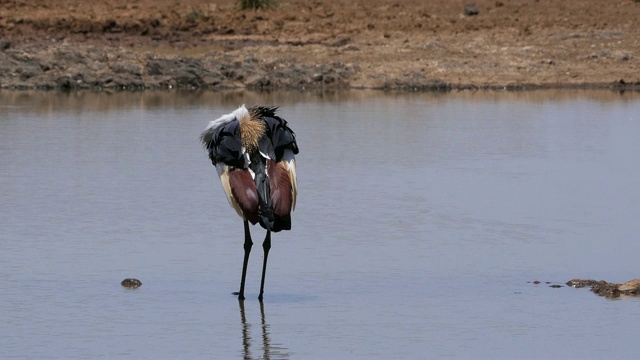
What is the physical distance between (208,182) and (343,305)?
495 cm

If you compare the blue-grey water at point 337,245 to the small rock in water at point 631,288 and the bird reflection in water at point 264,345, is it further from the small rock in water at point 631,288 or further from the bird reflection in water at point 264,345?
the small rock in water at point 631,288

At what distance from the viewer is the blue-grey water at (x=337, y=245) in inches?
286

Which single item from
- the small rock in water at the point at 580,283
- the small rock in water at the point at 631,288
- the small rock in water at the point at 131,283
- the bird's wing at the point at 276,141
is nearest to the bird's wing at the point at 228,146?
the bird's wing at the point at 276,141

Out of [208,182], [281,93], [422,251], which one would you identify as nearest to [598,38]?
[281,93]

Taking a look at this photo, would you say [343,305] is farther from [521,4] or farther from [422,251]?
[521,4]

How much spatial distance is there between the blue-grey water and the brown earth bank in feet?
20.8

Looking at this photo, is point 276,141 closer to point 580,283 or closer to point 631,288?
point 580,283

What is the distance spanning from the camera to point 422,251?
31.3 ft

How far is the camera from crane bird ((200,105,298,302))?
771 cm

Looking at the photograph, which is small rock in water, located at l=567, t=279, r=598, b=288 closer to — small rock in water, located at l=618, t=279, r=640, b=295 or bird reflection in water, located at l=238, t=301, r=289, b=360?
small rock in water, located at l=618, t=279, r=640, b=295

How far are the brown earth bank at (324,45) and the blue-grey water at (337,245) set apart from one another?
6.33m

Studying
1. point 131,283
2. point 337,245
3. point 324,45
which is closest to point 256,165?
point 131,283

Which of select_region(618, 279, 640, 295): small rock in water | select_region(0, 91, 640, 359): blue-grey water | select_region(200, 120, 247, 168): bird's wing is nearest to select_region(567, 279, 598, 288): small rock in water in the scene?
select_region(0, 91, 640, 359): blue-grey water

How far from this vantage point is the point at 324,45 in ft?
87.5
